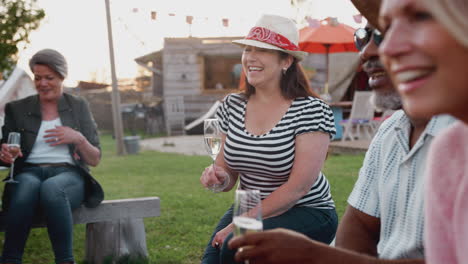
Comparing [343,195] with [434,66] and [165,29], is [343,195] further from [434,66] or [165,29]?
[165,29]

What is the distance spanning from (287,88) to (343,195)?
12.4 feet

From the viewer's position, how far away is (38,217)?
387 cm

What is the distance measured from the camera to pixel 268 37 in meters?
2.99

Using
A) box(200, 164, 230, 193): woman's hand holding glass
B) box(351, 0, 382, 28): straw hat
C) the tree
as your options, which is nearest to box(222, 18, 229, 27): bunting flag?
the tree

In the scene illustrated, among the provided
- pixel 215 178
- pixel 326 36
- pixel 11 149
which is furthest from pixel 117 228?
pixel 326 36

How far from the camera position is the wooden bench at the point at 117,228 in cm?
415

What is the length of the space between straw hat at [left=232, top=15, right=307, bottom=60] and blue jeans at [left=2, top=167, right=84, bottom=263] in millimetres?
1752

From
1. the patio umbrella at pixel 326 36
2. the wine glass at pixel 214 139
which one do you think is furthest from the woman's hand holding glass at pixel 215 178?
the patio umbrella at pixel 326 36

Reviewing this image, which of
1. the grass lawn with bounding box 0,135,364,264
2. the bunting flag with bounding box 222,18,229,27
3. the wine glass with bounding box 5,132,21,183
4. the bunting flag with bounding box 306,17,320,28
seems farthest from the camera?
the bunting flag with bounding box 222,18,229,27

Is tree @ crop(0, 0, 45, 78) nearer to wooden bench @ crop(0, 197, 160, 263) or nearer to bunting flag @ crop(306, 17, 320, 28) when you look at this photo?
wooden bench @ crop(0, 197, 160, 263)

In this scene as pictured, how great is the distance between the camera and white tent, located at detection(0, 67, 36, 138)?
9930 mm

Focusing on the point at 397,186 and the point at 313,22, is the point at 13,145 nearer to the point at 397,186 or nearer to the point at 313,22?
the point at 397,186

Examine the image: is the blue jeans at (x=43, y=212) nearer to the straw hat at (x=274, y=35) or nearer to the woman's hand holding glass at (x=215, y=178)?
the woman's hand holding glass at (x=215, y=178)

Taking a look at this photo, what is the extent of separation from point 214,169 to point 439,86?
6.85 feet
